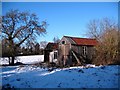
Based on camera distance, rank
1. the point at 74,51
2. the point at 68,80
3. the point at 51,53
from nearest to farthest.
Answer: the point at 68,80
the point at 74,51
the point at 51,53

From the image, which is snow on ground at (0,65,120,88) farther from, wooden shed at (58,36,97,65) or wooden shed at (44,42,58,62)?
wooden shed at (44,42,58,62)

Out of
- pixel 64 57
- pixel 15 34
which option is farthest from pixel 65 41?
pixel 15 34

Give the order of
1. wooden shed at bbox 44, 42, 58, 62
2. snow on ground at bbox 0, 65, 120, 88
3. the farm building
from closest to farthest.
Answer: snow on ground at bbox 0, 65, 120, 88
the farm building
wooden shed at bbox 44, 42, 58, 62

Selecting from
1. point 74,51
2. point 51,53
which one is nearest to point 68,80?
point 74,51

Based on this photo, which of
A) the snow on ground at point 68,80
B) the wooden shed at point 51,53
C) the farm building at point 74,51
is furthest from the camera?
the wooden shed at point 51,53

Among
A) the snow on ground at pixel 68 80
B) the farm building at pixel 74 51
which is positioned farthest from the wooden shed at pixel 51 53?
the snow on ground at pixel 68 80

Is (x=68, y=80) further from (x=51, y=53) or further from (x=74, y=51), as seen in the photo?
(x=51, y=53)

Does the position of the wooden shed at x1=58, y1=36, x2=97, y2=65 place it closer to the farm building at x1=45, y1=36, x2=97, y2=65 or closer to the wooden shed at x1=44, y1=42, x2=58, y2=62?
the farm building at x1=45, y1=36, x2=97, y2=65

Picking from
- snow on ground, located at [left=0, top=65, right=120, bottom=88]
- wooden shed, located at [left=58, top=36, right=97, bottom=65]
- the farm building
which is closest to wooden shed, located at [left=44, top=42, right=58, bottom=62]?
the farm building

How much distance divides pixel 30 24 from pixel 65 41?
258 inches

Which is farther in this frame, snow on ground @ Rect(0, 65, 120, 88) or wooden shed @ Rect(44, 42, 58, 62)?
wooden shed @ Rect(44, 42, 58, 62)

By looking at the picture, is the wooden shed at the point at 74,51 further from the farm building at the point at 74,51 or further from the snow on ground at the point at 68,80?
the snow on ground at the point at 68,80

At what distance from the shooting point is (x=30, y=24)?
3844cm

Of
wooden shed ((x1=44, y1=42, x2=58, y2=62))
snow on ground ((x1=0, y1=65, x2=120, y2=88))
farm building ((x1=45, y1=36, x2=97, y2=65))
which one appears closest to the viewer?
snow on ground ((x1=0, y1=65, x2=120, y2=88))
